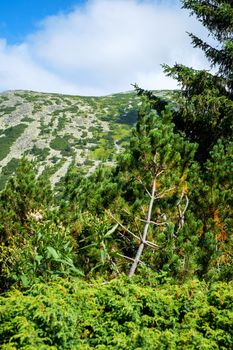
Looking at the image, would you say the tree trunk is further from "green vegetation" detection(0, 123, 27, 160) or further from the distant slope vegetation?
"green vegetation" detection(0, 123, 27, 160)

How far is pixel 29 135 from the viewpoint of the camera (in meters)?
94.9

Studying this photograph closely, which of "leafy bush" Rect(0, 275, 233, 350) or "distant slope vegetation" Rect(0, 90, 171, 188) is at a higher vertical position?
"distant slope vegetation" Rect(0, 90, 171, 188)

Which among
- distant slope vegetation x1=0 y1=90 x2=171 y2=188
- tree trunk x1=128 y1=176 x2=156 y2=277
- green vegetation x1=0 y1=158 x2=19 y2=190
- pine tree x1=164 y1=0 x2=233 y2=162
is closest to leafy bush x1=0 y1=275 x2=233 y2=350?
tree trunk x1=128 y1=176 x2=156 y2=277

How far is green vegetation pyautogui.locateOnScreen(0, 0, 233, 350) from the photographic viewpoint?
516 centimetres

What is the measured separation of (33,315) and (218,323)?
102 inches

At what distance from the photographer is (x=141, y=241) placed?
9289 millimetres

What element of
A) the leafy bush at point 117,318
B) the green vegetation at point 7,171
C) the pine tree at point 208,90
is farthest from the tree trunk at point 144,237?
the green vegetation at point 7,171

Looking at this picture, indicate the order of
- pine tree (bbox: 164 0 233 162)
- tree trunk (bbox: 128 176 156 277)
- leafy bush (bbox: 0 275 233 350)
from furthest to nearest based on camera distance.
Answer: pine tree (bbox: 164 0 233 162), tree trunk (bbox: 128 176 156 277), leafy bush (bbox: 0 275 233 350)

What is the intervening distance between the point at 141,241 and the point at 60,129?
93267mm

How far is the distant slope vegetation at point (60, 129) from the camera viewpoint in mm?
81750

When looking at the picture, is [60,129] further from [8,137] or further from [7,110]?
A: [7,110]

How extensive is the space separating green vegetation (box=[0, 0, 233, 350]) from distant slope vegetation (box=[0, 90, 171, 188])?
181 feet

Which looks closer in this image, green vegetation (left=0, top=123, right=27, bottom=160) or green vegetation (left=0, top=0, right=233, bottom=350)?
green vegetation (left=0, top=0, right=233, bottom=350)

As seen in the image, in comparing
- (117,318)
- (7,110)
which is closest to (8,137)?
(7,110)
